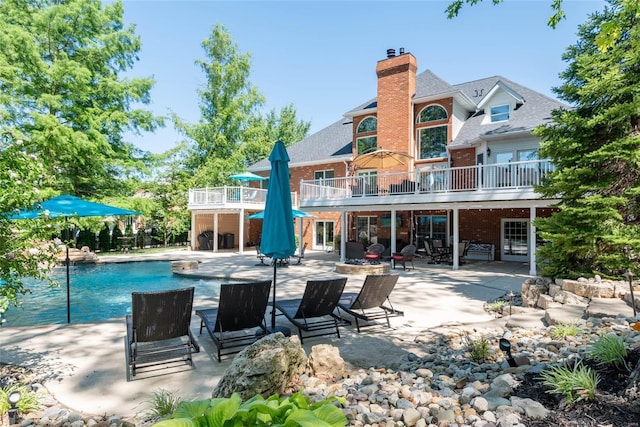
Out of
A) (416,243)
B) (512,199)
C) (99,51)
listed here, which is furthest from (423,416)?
(99,51)

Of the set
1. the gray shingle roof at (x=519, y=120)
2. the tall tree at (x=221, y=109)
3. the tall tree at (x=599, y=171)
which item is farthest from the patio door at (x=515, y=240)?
the tall tree at (x=221, y=109)

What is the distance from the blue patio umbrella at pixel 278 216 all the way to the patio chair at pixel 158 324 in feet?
4.61

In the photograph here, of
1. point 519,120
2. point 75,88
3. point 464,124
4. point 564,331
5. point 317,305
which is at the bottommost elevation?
point 564,331

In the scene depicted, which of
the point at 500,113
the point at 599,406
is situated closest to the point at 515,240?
the point at 500,113

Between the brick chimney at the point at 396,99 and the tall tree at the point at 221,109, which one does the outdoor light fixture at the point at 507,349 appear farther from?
the tall tree at the point at 221,109

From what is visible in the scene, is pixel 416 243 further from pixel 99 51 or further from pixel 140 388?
pixel 99 51

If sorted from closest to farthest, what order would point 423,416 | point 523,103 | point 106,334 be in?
point 423,416
point 106,334
point 523,103

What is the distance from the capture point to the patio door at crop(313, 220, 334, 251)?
23.0m

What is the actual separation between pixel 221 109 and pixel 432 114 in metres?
18.4

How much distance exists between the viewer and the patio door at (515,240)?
16188 mm

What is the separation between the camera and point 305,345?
16.6 feet

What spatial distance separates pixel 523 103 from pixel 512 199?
6.87 meters

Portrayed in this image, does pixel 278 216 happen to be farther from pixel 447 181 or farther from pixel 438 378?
pixel 447 181

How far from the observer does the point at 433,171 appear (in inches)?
539
